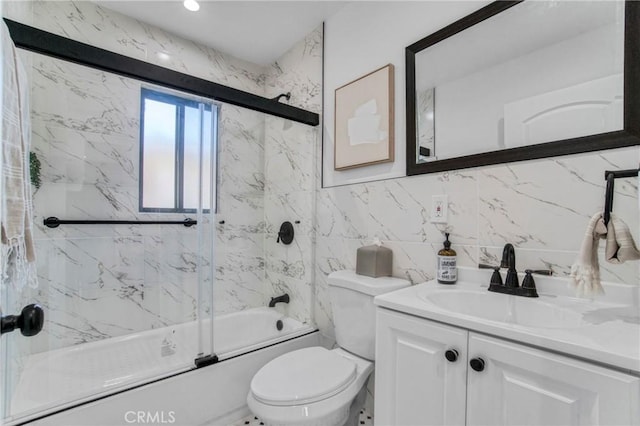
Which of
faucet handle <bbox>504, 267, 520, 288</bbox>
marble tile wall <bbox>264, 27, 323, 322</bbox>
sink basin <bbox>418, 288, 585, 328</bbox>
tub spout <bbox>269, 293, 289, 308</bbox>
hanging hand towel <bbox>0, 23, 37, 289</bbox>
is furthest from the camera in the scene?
tub spout <bbox>269, 293, 289, 308</bbox>

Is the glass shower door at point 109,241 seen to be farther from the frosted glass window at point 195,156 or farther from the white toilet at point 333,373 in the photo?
the white toilet at point 333,373

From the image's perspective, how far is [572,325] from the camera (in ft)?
2.88

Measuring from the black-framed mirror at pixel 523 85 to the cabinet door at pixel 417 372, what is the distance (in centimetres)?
75

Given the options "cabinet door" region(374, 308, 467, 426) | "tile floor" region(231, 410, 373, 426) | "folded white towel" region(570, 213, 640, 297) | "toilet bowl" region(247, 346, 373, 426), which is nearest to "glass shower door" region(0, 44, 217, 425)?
"tile floor" region(231, 410, 373, 426)

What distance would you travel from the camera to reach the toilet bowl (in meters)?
1.13

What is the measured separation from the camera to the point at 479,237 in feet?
4.12

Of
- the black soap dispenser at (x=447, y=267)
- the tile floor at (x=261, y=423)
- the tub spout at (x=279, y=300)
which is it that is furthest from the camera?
the tub spout at (x=279, y=300)

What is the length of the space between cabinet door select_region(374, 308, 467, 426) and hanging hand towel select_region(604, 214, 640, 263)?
0.44 metres

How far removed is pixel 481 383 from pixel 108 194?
223 centimetres

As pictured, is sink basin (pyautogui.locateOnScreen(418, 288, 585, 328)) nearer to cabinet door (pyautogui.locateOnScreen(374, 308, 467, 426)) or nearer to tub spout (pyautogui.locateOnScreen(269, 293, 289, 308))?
cabinet door (pyautogui.locateOnScreen(374, 308, 467, 426))

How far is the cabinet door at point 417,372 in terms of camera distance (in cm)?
85

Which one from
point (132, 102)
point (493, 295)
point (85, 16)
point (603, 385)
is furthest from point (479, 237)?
point (85, 16)

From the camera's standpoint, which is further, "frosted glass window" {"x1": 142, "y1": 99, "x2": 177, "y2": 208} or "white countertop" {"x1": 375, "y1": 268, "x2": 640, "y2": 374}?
"frosted glass window" {"x1": 142, "y1": 99, "x2": 177, "y2": 208}

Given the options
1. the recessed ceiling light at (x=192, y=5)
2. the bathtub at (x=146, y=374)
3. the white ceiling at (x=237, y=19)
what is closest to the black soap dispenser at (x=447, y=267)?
the bathtub at (x=146, y=374)
